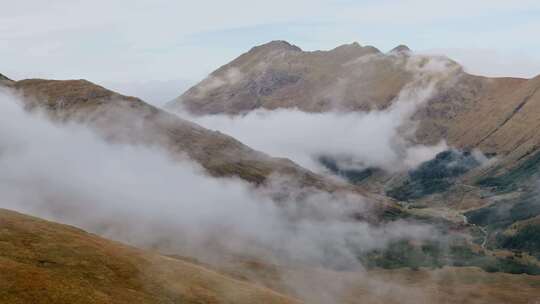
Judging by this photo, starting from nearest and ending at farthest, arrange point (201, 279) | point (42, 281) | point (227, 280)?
1. point (42, 281)
2. point (201, 279)
3. point (227, 280)

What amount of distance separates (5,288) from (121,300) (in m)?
18.5

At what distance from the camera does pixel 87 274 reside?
94188 millimetres

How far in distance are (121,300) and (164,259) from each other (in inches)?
1388

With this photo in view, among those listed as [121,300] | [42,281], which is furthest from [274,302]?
[42,281]

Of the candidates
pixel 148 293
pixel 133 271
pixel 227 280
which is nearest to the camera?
pixel 148 293

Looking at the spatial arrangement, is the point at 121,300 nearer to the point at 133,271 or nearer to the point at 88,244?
the point at 133,271

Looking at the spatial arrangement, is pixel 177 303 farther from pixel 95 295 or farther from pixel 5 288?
pixel 5 288

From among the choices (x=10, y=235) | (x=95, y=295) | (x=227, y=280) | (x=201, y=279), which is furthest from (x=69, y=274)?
(x=227, y=280)

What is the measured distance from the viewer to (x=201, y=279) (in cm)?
11688

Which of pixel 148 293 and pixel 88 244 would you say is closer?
pixel 148 293

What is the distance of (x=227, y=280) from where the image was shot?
125m

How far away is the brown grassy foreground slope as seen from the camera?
79.0m

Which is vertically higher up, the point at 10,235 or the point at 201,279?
the point at 10,235

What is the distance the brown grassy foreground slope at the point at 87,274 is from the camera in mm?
79000
